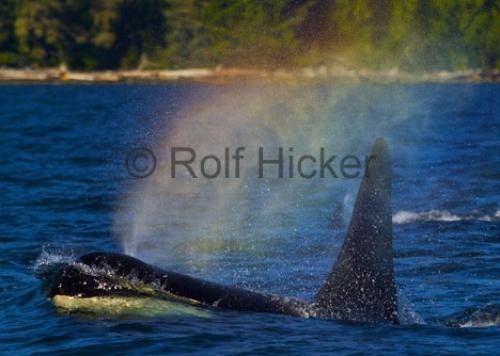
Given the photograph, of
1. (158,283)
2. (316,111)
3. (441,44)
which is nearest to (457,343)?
(158,283)

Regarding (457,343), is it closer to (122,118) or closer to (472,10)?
(472,10)

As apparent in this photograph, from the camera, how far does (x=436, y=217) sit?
23.1m

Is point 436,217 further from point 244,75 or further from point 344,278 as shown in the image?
point 244,75

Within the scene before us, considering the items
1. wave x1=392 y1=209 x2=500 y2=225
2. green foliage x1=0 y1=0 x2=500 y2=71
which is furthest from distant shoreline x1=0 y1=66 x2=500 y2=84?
wave x1=392 y1=209 x2=500 y2=225

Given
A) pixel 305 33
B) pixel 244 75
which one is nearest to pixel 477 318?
pixel 305 33

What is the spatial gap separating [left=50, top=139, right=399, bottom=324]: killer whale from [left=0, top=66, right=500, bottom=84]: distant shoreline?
43646 millimetres

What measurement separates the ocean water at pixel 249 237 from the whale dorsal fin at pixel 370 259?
25 centimetres

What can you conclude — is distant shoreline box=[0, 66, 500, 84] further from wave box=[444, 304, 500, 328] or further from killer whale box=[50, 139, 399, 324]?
killer whale box=[50, 139, 399, 324]

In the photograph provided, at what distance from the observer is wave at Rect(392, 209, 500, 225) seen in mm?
22766

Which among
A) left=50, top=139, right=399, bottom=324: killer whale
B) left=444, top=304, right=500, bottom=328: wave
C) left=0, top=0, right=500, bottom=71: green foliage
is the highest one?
left=0, top=0, right=500, bottom=71: green foliage

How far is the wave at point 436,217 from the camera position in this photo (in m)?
22.8

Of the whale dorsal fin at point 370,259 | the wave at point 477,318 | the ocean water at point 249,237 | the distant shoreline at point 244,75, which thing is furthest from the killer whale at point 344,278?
the distant shoreline at point 244,75

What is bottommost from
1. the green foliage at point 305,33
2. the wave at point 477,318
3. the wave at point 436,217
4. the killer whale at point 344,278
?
the wave at point 477,318

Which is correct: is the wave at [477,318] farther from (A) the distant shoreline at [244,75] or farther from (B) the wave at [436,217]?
(A) the distant shoreline at [244,75]
